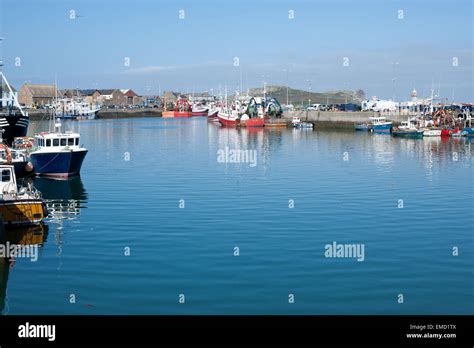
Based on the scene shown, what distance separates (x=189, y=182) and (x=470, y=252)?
83.6 feet

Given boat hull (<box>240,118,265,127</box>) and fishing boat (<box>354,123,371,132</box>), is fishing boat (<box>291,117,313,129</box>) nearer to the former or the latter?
boat hull (<box>240,118,265,127</box>)

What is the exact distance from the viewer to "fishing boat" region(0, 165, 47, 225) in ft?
102

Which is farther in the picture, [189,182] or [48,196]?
[189,182]

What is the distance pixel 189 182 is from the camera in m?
50.2

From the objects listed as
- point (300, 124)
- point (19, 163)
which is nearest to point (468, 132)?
point (300, 124)

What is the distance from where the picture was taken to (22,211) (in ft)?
103

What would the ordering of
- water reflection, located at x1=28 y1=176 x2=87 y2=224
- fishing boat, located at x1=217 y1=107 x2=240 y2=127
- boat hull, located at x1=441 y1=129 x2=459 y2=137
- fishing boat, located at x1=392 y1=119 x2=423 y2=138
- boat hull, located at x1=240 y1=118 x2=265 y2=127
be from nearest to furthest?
water reflection, located at x1=28 y1=176 x2=87 y2=224 < fishing boat, located at x1=392 y1=119 x2=423 y2=138 < boat hull, located at x1=441 y1=129 x2=459 y2=137 < boat hull, located at x1=240 y1=118 x2=265 y2=127 < fishing boat, located at x1=217 y1=107 x2=240 y2=127

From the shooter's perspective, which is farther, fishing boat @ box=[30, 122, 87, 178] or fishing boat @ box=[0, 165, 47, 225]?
Answer: fishing boat @ box=[30, 122, 87, 178]

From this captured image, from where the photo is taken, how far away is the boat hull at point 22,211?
3098 centimetres

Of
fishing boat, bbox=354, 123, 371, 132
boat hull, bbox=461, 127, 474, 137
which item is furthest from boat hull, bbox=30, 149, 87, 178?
fishing boat, bbox=354, 123, 371, 132

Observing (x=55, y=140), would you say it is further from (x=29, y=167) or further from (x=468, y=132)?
(x=468, y=132)

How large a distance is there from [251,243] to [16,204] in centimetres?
1081
